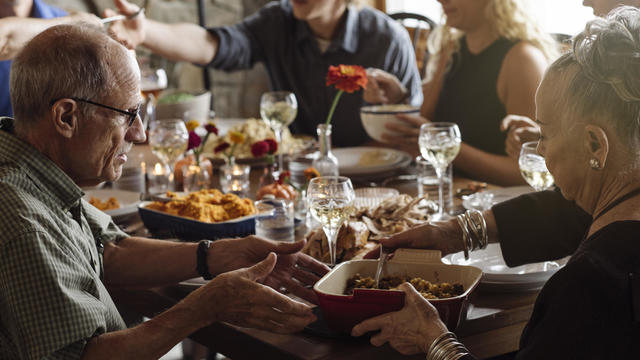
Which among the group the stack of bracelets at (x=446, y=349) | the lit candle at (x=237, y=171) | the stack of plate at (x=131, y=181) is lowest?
the stack of plate at (x=131, y=181)

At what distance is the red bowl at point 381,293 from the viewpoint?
1114 millimetres

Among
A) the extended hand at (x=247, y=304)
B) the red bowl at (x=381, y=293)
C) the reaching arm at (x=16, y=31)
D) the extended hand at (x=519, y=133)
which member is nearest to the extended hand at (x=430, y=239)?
the red bowl at (x=381, y=293)

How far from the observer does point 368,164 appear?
8.03ft

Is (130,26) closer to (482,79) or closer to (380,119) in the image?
(380,119)

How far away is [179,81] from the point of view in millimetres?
5191

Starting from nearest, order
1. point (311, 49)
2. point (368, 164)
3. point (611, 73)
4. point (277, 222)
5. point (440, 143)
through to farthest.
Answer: point (611, 73)
point (277, 222)
point (440, 143)
point (368, 164)
point (311, 49)

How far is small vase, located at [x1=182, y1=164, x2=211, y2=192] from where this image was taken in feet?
7.13

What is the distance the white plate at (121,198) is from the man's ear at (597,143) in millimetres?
1341

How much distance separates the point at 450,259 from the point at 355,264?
12.4 inches

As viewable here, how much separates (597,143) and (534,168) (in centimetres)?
74

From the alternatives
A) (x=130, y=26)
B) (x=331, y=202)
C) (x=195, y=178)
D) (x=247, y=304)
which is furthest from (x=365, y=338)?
(x=130, y=26)

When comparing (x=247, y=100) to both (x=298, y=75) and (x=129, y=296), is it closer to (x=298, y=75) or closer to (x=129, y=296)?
(x=298, y=75)

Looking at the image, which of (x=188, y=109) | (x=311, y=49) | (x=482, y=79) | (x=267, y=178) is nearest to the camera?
(x=267, y=178)

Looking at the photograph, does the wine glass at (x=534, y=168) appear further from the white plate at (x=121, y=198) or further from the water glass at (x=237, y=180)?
the white plate at (x=121, y=198)
